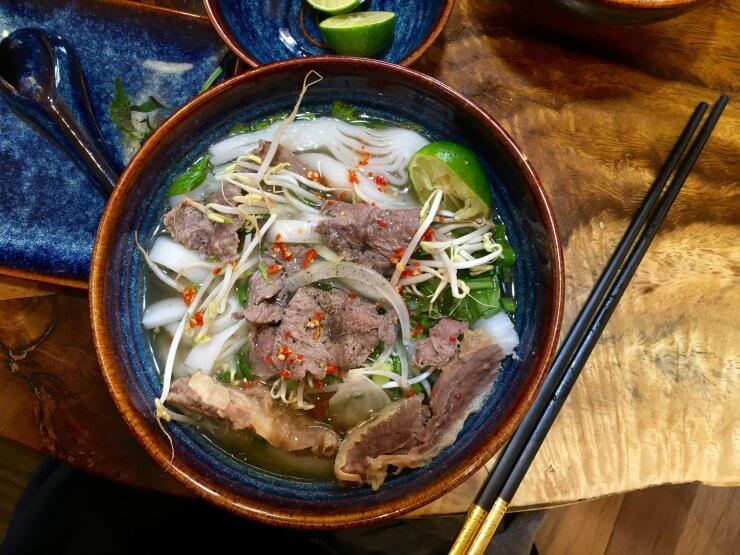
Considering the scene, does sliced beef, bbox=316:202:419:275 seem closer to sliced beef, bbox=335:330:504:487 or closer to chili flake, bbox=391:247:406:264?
chili flake, bbox=391:247:406:264


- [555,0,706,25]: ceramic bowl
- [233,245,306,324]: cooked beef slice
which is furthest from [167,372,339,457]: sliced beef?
[555,0,706,25]: ceramic bowl

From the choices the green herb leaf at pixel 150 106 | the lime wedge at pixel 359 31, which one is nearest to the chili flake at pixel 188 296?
the green herb leaf at pixel 150 106

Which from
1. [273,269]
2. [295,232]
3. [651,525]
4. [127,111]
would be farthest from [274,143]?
[651,525]

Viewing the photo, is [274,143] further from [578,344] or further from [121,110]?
[578,344]

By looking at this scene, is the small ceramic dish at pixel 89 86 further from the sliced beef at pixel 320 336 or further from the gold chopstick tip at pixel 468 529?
→ the gold chopstick tip at pixel 468 529

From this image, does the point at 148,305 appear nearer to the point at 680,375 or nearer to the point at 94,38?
the point at 94,38

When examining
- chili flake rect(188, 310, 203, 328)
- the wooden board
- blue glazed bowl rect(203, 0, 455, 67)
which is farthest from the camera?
the wooden board

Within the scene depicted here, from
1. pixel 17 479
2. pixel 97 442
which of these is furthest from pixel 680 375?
pixel 17 479
